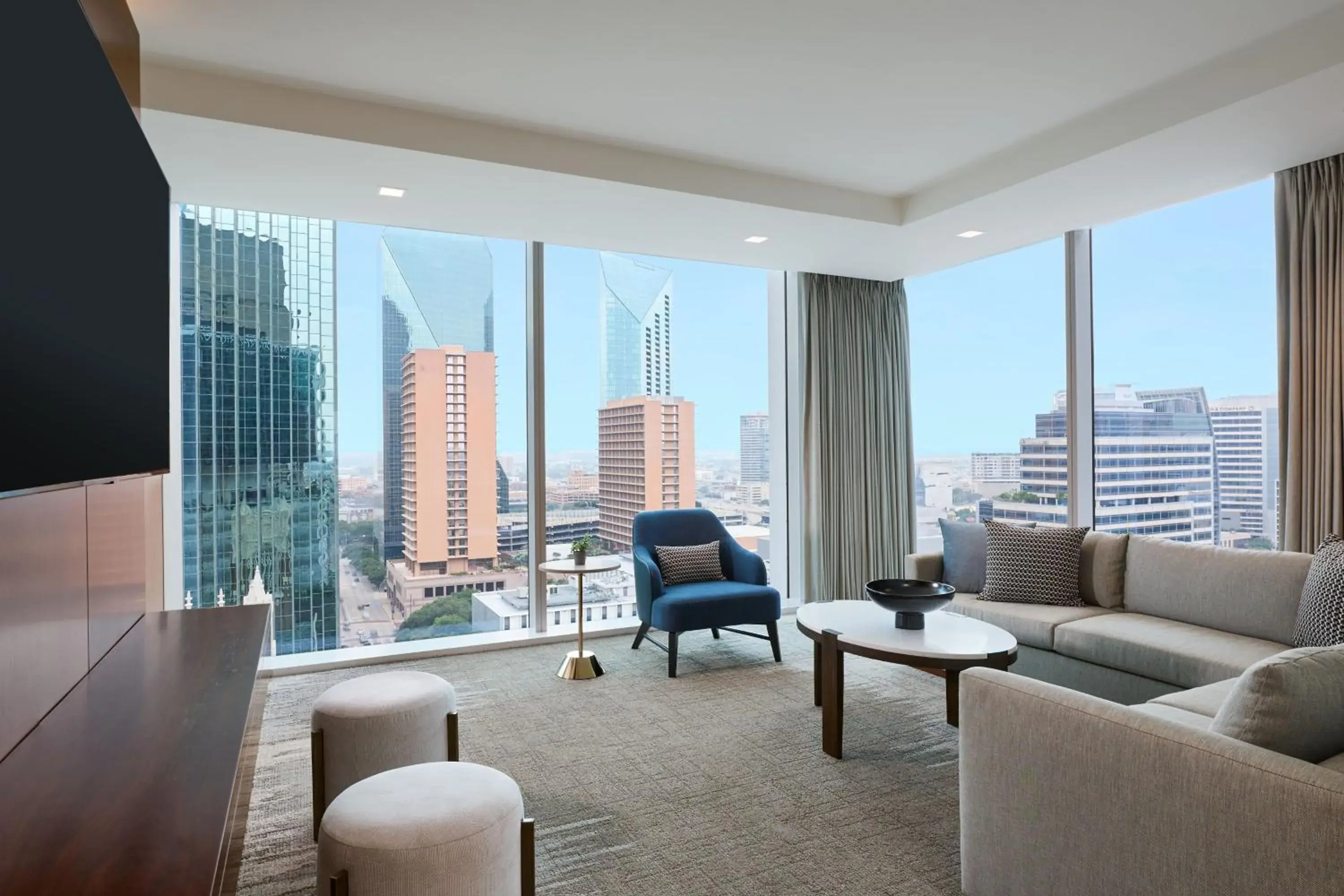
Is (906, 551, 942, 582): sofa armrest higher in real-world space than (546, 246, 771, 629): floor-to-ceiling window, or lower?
lower

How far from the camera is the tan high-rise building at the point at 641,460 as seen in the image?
5.40 m

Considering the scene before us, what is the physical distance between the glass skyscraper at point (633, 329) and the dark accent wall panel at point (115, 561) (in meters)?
3.13

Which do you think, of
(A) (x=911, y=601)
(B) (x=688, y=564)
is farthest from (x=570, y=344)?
(A) (x=911, y=601)

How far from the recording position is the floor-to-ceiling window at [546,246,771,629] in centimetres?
525

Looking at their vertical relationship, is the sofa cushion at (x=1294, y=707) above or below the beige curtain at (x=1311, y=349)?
below

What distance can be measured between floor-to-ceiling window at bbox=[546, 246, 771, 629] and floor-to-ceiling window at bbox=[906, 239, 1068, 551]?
4.15 ft

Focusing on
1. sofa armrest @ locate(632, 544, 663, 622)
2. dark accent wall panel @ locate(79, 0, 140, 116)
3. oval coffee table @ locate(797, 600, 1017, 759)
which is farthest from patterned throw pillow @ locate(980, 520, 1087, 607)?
dark accent wall panel @ locate(79, 0, 140, 116)

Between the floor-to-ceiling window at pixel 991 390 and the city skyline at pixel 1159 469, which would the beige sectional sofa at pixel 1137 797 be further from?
the floor-to-ceiling window at pixel 991 390

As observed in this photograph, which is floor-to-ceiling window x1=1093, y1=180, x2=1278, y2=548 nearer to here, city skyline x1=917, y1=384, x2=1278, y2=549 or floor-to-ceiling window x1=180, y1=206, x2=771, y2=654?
city skyline x1=917, y1=384, x2=1278, y2=549

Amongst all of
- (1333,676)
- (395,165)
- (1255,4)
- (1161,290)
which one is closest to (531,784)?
(1333,676)

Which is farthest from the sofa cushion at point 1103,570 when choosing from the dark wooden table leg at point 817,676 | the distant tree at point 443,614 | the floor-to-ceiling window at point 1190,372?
the distant tree at point 443,614

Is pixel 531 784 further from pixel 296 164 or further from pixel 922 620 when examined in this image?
pixel 296 164

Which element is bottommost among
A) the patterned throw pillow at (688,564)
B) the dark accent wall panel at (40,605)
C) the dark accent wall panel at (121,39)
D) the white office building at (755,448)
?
the patterned throw pillow at (688,564)

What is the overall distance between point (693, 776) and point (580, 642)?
1451 millimetres
